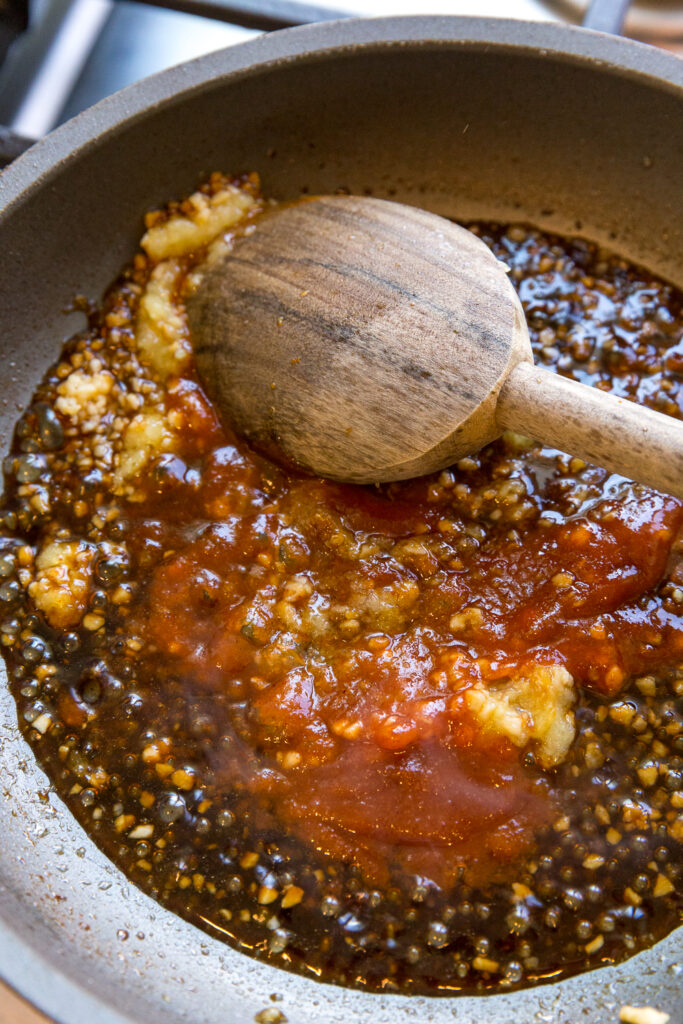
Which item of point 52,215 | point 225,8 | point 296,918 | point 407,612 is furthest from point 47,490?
point 225,8

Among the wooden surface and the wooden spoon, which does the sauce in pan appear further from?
the wooden surface

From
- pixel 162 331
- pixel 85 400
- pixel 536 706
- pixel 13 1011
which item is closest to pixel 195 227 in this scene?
pixel 162 331

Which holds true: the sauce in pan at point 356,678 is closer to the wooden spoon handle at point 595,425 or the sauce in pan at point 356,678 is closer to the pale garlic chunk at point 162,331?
the pale garlic chunk at point 162,331

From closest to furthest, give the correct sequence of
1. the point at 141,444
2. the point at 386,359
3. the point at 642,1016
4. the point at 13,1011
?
the point at 13,1011
the point at 642,1016
the point at 386,359
the point at 141,444

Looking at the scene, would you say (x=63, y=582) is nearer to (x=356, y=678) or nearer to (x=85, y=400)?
(x=85, y=400)

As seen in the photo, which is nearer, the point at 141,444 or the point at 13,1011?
the point at 13,1011

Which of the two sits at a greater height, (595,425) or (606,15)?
(606,15)

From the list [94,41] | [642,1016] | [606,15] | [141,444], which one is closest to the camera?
[642,1016]

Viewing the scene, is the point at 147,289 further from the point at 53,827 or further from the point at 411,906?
the point at 411,906
